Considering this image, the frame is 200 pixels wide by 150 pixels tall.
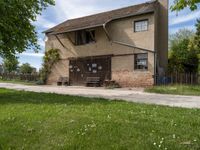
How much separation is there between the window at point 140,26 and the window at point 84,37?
5.65 meters

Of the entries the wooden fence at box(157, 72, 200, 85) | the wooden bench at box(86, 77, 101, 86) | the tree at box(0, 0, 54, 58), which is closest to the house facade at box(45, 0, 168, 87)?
the wooden bench at box(86, 77, 101, 86)

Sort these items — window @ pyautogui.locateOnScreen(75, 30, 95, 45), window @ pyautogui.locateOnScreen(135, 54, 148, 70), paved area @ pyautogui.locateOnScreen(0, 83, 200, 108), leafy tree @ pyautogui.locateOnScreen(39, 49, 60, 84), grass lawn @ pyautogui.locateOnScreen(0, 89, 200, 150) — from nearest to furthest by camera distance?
1. grass lawn @ pyautogui.locateOnScreen(0, 89, 200, 150)
2. paved area @ pyautogui.locateOnScreen(0, 83, 200, 108)
3. window @ pyautogui.locateOnScreen(135, 54, 148, 70)
4. window @ pyautogui.locateOnScreen(75, 30, 95, 45)
5. leafy tree @ pyautogui.locateOnScreen(39, 49, 60, 84)

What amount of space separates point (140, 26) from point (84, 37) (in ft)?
25.9

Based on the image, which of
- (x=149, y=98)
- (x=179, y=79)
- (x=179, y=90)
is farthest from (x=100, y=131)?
(x=179, y=79)

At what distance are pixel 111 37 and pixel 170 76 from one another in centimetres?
736

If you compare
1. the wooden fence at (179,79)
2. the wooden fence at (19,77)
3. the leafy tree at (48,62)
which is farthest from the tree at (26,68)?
the wooden fence at (179,79)

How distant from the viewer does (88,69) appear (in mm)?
35531

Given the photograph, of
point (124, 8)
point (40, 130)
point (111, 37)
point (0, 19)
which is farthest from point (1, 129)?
point (124, 8)

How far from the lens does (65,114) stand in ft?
32.1

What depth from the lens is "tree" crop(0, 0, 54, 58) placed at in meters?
16.4

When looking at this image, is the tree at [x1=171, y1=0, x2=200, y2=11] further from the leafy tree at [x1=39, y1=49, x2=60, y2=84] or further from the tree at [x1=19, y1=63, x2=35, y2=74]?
the tree at [x1=19, y1=63, x2=35, y2=74]

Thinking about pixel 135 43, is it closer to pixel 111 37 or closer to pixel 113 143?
pixel 111 37

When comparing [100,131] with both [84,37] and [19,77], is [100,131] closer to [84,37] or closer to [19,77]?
[84,37]

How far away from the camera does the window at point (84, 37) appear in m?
35.5
